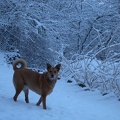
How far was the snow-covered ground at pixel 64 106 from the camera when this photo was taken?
6.05 meters

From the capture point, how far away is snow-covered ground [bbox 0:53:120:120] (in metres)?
6.05

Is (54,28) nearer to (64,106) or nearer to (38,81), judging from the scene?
(64,106)

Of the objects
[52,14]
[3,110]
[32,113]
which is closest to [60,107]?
[32,113]

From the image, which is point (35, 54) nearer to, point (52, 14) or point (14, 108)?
point (52, 14)

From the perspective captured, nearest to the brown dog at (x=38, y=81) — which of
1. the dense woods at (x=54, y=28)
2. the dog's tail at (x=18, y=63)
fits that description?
the dog's tail at (x=18, y=63)

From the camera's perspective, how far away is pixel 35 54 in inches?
606

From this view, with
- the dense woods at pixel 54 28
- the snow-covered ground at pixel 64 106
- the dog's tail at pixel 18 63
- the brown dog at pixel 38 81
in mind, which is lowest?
the snow-covered ground at pixel 64 106

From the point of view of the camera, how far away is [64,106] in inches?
294

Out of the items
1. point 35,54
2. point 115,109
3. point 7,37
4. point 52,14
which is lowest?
point 115,109

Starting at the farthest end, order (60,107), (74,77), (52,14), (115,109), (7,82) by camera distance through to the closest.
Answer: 1. (52,14)
2. (74,77)
3. (7,82)
4. (115,109)
5. (60,107)

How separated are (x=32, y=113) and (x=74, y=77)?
203 inches

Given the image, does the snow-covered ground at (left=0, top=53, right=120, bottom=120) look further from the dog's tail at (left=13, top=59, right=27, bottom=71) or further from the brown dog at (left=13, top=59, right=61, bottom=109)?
the dog's tail at (left=13, top=59, right=27, bottom=71)

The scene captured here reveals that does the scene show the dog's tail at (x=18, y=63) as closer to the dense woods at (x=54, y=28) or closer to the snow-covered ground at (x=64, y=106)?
the snow-covered ground at (x=64, y=106)

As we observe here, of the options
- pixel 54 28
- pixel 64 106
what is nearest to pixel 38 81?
pixel 64 106
